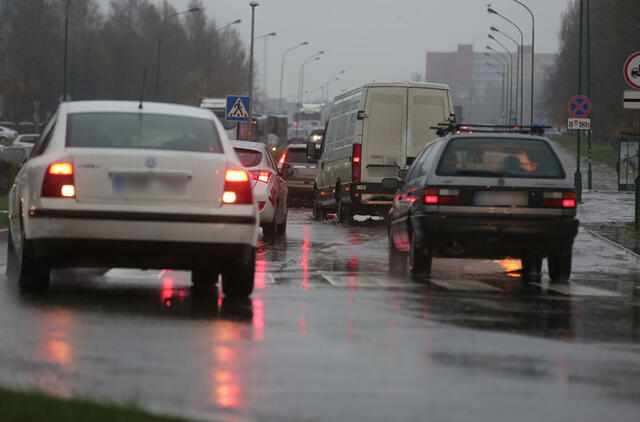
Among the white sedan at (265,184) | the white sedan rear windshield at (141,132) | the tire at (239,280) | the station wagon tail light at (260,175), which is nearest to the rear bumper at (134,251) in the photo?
the tire at (239,280)

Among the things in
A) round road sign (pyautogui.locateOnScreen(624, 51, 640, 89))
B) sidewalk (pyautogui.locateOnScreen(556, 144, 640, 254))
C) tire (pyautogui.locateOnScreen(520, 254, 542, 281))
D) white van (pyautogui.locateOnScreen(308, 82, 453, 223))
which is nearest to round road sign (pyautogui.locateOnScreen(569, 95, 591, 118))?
sidewalk (pyautogui.locateOnScreen(556, 144, 640, 254))

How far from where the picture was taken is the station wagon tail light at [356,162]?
83.8 feet

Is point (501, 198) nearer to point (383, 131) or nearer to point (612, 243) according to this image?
point (612, 243)

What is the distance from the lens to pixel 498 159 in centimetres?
1380

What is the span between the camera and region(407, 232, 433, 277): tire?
1409cm

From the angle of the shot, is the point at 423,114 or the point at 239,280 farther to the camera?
the point at 423,114

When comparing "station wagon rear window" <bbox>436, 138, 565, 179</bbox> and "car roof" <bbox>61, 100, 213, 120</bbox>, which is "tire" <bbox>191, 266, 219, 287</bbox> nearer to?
"car roof" <bbox>61, 100, 213, 120</bbox>

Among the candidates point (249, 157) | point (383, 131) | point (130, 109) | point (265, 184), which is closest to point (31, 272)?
point (130, 109)

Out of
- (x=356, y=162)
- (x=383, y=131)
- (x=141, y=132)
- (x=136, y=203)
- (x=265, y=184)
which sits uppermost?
(x=383, y=131)

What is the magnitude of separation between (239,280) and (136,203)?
3.90 feet

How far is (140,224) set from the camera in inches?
406

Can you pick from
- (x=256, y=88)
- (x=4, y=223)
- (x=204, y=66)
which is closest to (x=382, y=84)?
(x=4, y=223)

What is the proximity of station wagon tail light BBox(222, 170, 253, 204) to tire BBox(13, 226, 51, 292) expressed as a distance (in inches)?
65.4

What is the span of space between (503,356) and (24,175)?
203 inches
